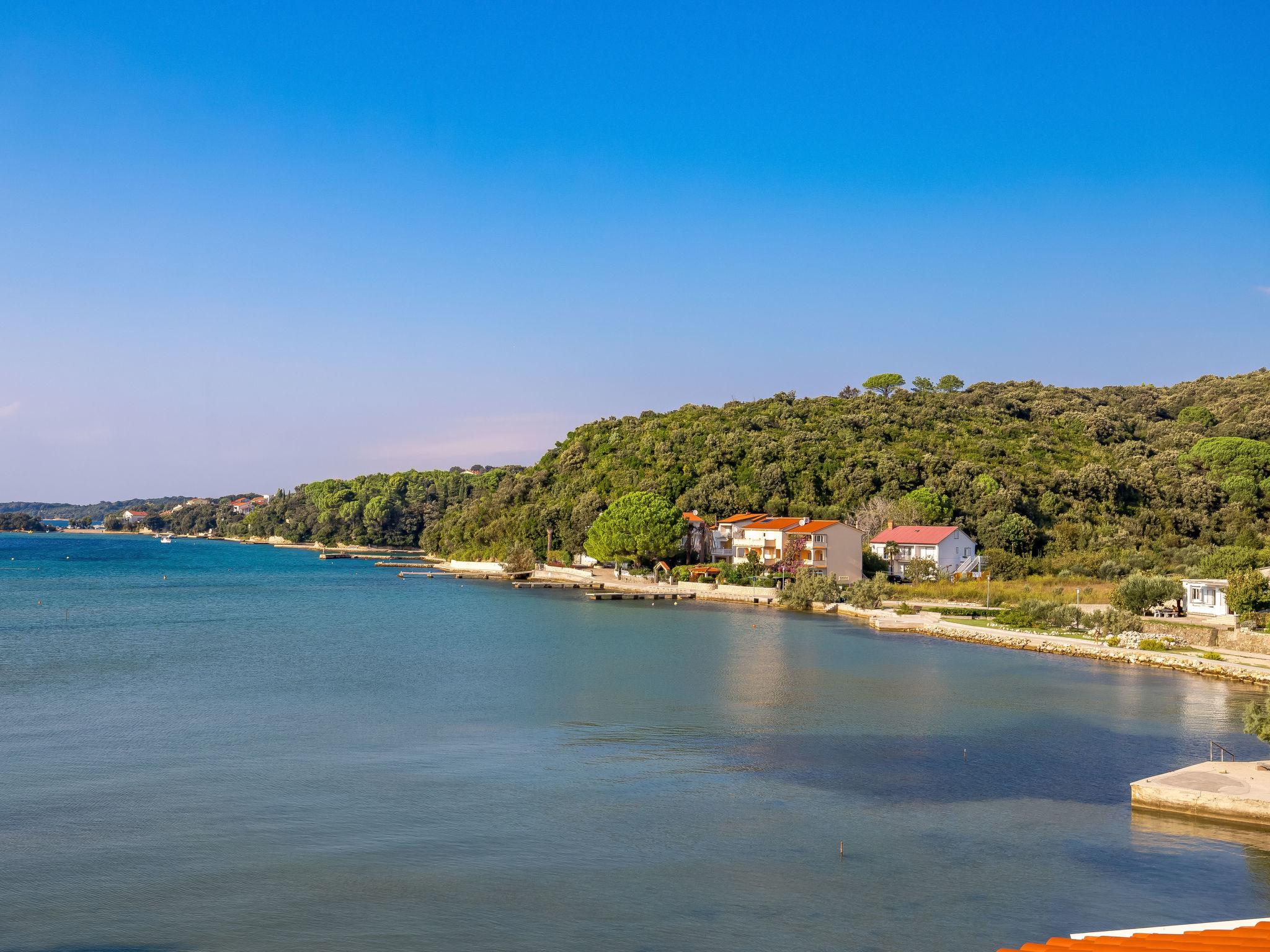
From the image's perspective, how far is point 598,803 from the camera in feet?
75.7

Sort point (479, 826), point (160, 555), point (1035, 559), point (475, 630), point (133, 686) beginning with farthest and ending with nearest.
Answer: point (160, 555), point (1035, 559), point (475, 630), point (133, 686), point (479, 826)

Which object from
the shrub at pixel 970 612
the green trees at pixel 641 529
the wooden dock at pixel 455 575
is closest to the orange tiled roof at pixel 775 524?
the green trees at pixel 641 529

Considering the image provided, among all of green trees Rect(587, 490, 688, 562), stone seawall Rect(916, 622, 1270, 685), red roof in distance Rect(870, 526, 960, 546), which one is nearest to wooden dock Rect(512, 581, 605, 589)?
green trees Rect(587, 490, 688, 562)

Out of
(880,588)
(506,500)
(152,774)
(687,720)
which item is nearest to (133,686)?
(152,774)

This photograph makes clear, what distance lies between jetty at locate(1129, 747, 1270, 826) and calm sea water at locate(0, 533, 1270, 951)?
594 mm

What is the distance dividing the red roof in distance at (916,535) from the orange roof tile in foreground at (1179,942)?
7313cm

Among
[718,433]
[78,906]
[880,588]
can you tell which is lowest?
[78,906]

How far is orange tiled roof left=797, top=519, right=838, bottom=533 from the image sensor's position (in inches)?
3238

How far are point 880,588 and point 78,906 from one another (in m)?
60.9

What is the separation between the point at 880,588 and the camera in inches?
2810

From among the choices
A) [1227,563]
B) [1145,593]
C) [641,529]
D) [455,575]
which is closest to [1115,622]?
[1145,593]

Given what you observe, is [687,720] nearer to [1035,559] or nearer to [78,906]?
[78,906]

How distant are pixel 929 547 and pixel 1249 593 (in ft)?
111

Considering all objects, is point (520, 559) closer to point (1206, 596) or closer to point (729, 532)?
point (729, 532)
